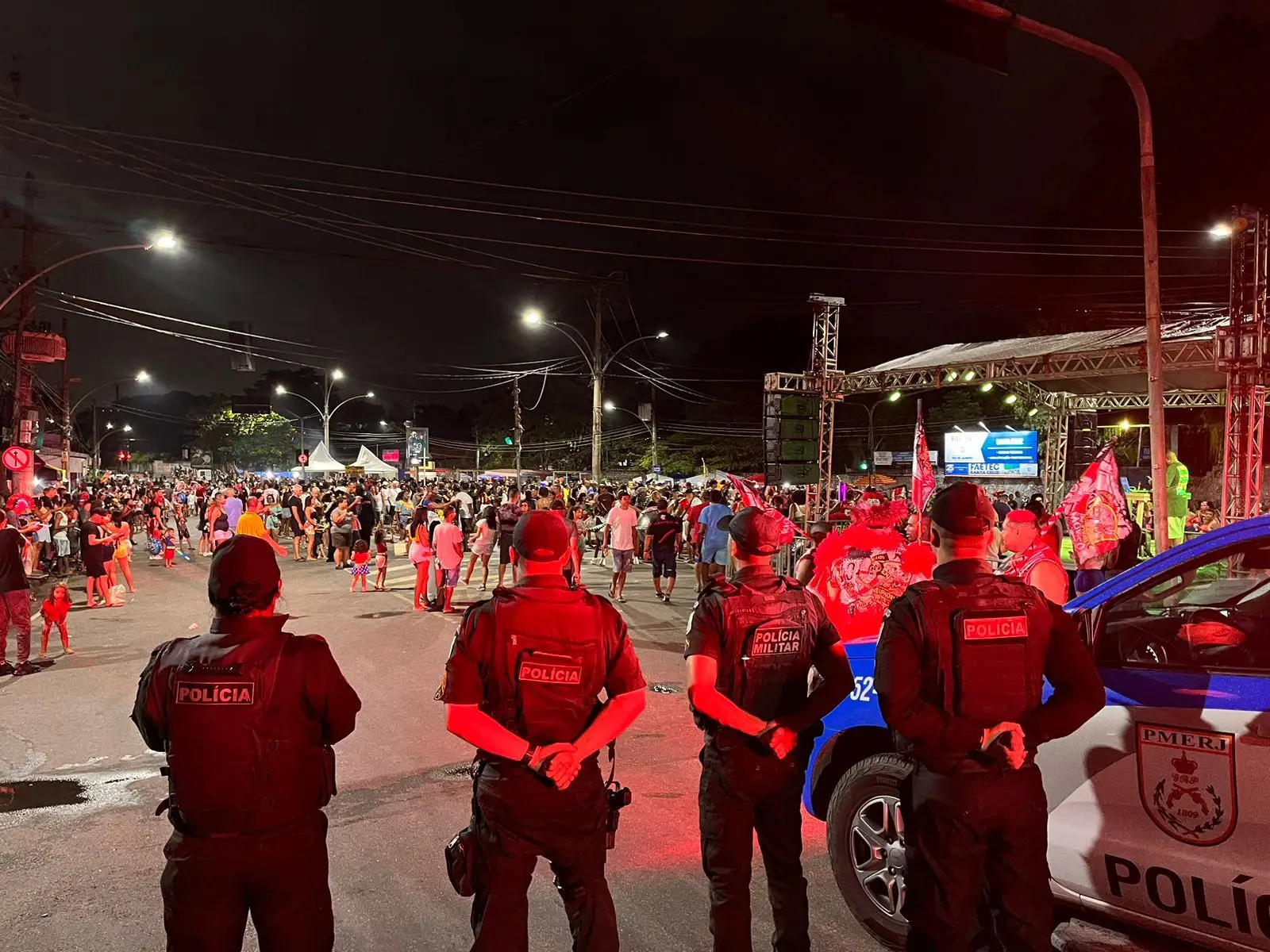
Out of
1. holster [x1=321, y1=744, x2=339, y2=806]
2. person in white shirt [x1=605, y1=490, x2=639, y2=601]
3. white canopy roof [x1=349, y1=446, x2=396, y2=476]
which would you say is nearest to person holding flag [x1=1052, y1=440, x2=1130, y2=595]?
holster [x1=321, y1=744, x2=339, y2=806]

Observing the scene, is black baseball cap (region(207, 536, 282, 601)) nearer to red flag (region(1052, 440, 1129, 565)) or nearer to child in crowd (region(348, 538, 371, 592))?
red flag (region(1052, 440, 1129, 565))

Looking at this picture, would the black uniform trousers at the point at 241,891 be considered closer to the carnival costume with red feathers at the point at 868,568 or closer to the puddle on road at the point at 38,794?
the puddle on road at the point at 38,794

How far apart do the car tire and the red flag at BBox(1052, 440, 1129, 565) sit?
4091 millimetres

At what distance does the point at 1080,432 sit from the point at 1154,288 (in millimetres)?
15890

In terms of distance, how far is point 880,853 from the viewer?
3469 millimetres

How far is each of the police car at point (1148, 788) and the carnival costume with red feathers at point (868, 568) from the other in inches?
85.5

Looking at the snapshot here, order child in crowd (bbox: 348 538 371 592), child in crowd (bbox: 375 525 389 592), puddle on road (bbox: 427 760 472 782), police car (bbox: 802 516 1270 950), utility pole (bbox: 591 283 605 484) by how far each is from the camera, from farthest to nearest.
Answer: utility pole (bbox: 591 283 605 484), child in crowd (bbox: 375 525 389 592), child in crowd (bbox: 348 538 371 592), puddle on road (bbox: 427 760 472 782), police car (bbox: 802 516 1270 950)

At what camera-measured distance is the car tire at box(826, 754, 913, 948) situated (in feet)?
11.2

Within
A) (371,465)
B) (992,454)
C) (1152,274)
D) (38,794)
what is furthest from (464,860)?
(371,465)

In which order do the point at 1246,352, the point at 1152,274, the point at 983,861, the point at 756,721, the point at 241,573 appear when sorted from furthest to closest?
the point at 1246,352, the point at 1152,274, the point at 756,721, the point at 983,861, the point at 241,573

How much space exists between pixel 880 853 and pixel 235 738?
253cm

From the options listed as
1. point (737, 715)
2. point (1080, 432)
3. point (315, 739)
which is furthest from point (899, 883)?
point (1080, 432)

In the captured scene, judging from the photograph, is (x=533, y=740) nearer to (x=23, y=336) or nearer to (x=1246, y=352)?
(x=1246, y=352)

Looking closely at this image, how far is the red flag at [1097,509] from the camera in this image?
667 centimetres
